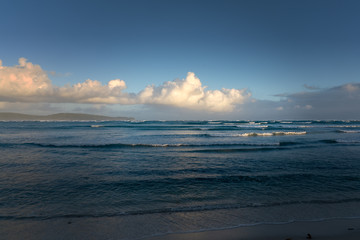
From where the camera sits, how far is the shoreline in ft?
14.9

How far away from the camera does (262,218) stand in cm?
541

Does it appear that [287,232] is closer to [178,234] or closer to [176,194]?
[178,234]

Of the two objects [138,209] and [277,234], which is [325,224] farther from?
[138,209]

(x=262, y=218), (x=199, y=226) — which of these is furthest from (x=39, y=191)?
(x=262, y=218)

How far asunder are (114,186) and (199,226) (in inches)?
175

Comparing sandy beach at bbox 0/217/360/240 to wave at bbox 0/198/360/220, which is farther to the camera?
wave at bbox 0/198/360/220

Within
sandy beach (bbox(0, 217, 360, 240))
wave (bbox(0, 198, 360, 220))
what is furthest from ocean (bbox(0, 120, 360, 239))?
sandy beach (bbox(0, 217, 360, 240))

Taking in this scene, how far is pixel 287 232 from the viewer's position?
15.5ft

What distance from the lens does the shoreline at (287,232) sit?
453 cm

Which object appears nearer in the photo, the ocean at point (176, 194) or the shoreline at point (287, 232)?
the shoreline at point (287, 232)

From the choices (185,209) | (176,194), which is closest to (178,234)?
(185,209)

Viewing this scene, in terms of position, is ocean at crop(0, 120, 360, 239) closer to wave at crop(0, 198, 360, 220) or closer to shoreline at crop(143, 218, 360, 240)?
wave at crop(0, 198, 360, 220)

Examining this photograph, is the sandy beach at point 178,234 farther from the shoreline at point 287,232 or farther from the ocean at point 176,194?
the ocean at point 176,194

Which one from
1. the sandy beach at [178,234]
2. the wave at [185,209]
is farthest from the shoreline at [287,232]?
the wave at [185,209]
